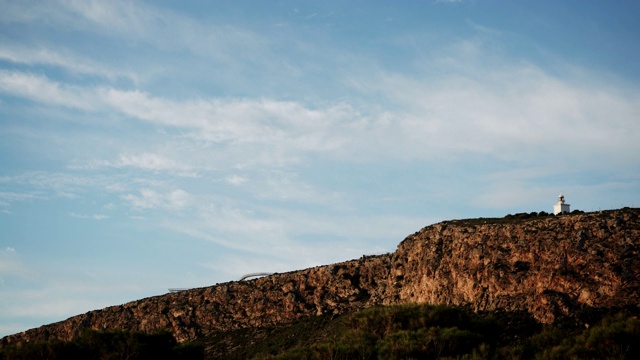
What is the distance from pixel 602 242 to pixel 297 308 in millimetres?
23846

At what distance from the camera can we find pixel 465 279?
43.6 m

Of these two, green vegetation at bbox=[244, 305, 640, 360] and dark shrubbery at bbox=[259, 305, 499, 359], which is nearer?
green vegetation at bbox=[244, 305, 640, 360]

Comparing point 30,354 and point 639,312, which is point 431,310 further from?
point 30,354

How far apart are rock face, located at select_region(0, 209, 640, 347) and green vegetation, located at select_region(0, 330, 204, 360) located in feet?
33.4

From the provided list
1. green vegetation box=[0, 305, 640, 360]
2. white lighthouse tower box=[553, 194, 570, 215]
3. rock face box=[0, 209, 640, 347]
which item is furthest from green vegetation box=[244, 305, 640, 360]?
white lighthouse tower box=[553, 194, 570, 215]

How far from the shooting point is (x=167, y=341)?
4781 cm

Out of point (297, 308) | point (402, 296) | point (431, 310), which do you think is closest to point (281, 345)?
point (297, 308)

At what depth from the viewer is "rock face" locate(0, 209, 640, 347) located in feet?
126

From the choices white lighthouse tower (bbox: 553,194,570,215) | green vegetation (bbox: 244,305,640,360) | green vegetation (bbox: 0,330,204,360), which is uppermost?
white lighthouse tower (bbox: 553,194,570,215)

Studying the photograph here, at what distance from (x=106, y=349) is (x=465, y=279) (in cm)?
2224

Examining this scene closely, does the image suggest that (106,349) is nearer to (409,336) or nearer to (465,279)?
(409,336)

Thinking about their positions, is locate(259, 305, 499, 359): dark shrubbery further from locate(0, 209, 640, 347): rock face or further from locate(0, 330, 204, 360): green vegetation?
locate(0, 330, 204, 360): green vegetation

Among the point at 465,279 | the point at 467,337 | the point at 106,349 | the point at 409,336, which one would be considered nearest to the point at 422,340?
the point at 409,336

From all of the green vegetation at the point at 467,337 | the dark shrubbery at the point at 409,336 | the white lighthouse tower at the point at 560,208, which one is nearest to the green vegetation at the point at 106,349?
the dark shrubbery at the point at 409,336
